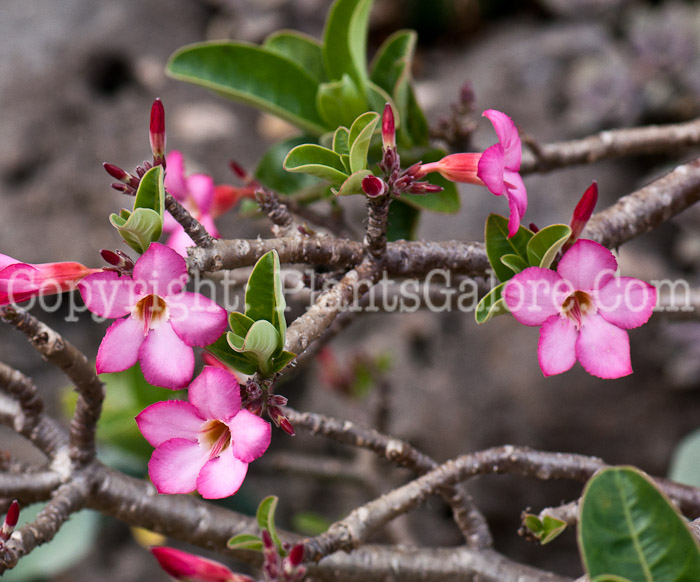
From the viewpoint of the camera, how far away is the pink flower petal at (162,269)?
1.55ft

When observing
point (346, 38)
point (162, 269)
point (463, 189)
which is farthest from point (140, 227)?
point (463, 189)

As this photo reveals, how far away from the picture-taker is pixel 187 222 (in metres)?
0.52

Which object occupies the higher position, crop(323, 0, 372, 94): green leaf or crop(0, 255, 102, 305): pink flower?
crop(323, 0, 372, 94): green leaf

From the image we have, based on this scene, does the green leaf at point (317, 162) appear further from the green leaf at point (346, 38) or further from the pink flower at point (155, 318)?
the green leaf at point (346, 38)

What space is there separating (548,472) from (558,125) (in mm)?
1725

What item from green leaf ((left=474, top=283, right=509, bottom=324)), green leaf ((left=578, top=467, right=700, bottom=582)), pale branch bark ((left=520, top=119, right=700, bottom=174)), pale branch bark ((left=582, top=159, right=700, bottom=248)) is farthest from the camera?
pale branch bark ((left=520, top=119, right=700, bottom=174))

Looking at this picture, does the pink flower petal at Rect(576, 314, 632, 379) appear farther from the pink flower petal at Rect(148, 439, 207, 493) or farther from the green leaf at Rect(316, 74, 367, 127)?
the green leaf at Rect(316, 74, 367, 127)

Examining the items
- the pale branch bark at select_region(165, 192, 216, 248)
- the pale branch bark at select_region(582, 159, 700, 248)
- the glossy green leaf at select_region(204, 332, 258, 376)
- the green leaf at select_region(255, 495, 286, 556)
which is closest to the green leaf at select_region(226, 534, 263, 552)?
the green leaf at select_region(255, 495, 286, 556)

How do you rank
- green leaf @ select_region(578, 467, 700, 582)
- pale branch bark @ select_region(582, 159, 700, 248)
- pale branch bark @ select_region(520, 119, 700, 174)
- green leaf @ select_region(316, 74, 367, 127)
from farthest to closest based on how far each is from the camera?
pale branch bark @ select_region(520, 119, 700, 174), green leaf @ select_region(316, 74, 367, 127), pale branch bark @ select_region(582, 159, 700, 248), green leaf @ select_region(578, 467, 700, 582)

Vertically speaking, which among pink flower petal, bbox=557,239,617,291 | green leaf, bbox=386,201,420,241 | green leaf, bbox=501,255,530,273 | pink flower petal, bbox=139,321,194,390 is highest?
green leaf, bbox=386,201,420,241

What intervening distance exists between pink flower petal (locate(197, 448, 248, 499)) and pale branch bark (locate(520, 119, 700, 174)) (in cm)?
67

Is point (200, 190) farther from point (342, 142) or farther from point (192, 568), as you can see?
point (192, 568)

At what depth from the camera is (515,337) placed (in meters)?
1.95

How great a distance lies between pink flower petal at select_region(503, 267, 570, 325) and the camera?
53cm
